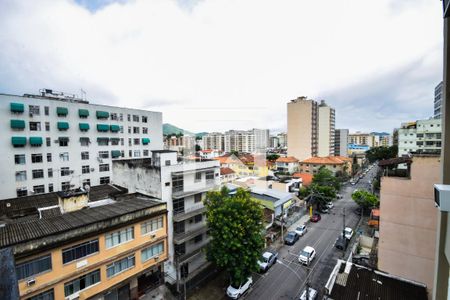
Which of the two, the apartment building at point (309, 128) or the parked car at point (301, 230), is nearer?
the parked car at point (301, 230)

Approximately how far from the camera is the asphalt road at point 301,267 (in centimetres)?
1393

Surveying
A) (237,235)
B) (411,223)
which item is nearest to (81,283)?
(237,235)

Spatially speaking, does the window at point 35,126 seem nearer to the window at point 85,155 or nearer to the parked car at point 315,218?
the window at point 85,155

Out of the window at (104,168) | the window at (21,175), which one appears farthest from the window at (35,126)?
the window at (104,168)

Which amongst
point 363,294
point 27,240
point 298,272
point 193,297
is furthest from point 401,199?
point 27,240

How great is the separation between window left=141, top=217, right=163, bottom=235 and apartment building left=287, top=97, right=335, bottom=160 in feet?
178

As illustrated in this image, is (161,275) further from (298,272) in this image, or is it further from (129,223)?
(298,272)

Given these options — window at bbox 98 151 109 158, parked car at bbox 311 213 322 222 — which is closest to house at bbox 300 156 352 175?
parked car at bbox 311 213 322 222

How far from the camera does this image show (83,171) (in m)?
25.8

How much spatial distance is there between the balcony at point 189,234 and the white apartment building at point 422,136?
43185 mm

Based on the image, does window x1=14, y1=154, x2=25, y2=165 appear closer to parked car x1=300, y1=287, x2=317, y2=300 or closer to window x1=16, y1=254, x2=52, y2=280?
window x1=16, y1=254, x2=52, y2=280

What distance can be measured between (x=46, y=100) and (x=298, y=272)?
3119 centimetres

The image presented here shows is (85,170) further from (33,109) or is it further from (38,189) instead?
(33,109)

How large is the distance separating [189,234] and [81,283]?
23.3 ft
